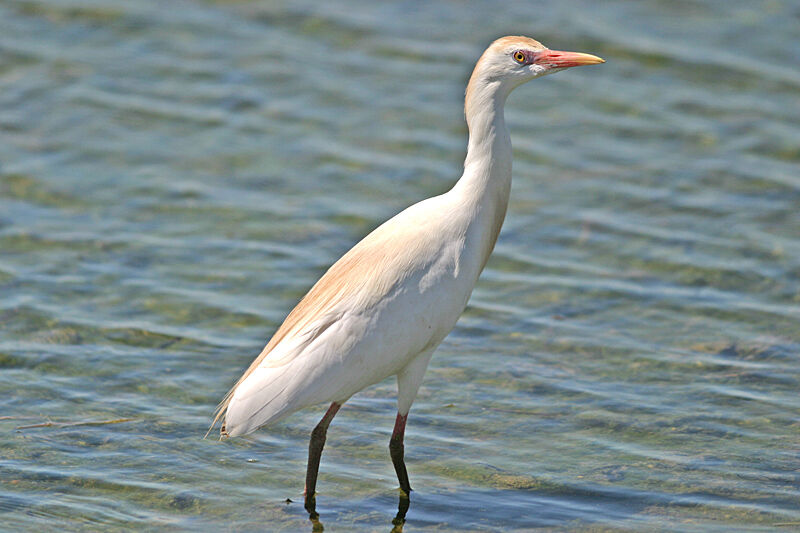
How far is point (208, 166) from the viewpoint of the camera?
1086 cm

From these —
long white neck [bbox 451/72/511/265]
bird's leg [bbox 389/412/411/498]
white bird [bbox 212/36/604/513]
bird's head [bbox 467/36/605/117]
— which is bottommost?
bird's leg [bbox 389/412/411/498]

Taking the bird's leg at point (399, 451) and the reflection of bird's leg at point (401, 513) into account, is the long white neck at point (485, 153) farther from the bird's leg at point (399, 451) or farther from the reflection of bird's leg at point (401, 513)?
the reflection of bird's leg at point (401, 513)

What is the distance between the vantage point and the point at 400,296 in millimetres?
6223

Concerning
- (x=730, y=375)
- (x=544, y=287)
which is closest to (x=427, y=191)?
(x=544, y=287)

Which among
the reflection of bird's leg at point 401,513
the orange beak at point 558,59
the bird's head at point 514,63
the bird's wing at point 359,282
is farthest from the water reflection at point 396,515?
the orange beak at point 558,59

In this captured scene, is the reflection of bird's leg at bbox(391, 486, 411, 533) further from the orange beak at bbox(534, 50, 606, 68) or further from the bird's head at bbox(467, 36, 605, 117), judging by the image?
the orange beak at bbox(534, 50, 606, 68)

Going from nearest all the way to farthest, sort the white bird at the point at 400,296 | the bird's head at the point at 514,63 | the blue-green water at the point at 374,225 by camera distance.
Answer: the white bird at the point at 400,296 → the bird's head at the point at 514,63 → the blue-green water at the point at 374,225

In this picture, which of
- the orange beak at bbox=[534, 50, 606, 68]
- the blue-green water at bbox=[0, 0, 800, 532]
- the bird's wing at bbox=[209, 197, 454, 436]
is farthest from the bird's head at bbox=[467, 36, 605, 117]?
the blue-green water at bbox=[0, 0, 800, 532]

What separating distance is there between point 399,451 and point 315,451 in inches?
19.1

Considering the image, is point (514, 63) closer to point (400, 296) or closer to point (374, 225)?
point (400, 296)

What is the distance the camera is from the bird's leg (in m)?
6.62

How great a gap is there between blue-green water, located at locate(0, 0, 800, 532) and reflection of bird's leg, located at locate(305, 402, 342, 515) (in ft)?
0.43

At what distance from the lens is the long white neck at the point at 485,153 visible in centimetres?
641

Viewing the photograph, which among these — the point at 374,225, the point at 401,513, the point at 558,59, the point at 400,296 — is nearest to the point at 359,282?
the point at 400,296
